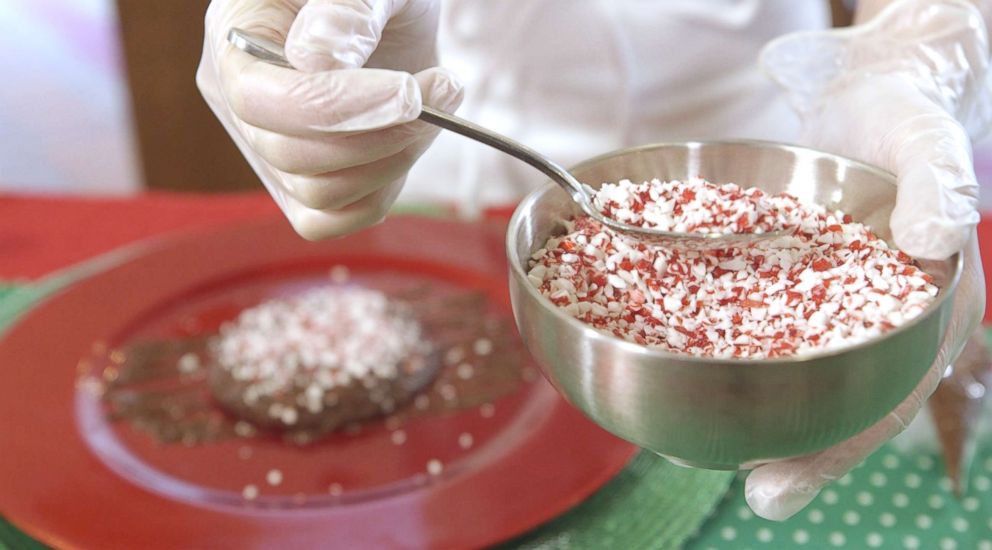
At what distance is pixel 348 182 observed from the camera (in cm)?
91

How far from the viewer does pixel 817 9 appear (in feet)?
5.23

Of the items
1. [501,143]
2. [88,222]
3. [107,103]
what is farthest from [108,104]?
[501,143]

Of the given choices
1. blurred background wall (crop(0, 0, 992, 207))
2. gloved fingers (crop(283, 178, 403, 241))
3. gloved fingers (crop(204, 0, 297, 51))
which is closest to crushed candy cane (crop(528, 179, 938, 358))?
gloved fingers (crop(283, 178, 403, 241))

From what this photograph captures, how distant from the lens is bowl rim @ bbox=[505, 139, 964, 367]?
23.3 inches

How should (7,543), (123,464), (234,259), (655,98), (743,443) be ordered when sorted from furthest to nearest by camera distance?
1. (655,98)
2. (234,259)
3. (123,464)
4. (7,543)
5. (743,443)

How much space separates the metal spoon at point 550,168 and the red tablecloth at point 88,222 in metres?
0.77

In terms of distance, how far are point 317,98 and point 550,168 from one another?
0.21 meters

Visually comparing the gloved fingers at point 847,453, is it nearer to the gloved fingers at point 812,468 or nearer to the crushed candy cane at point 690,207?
the gloved fingers at point 812,468

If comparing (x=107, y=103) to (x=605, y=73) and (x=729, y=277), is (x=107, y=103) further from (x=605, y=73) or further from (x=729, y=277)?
(x=729, y=277)

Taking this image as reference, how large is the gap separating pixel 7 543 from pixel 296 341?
1.34 feet

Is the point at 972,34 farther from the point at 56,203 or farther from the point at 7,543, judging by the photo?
the point at 56,203

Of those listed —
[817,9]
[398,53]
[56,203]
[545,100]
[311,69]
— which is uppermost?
[311,69]

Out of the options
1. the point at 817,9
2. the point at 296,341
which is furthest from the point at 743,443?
the point at 817,9

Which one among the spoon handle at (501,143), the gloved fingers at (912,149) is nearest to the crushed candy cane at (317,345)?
the spoon handle at (501,143)
